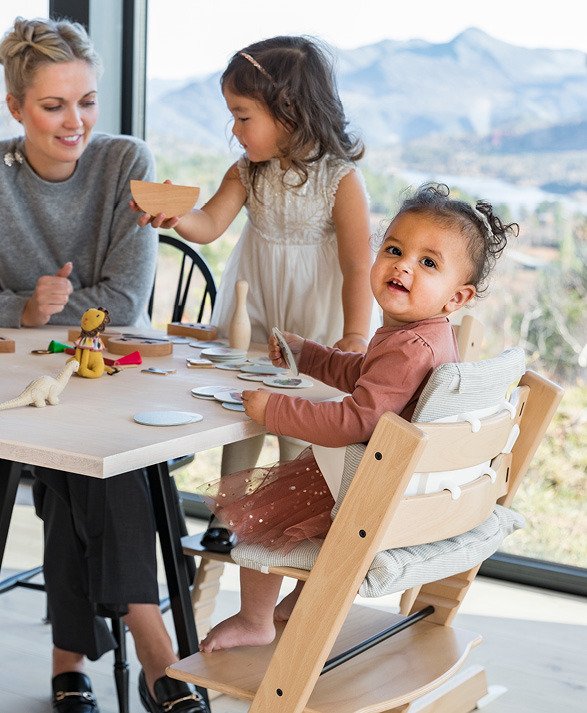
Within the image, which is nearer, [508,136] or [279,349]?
[279,349]

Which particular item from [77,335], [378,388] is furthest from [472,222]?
[77,335]

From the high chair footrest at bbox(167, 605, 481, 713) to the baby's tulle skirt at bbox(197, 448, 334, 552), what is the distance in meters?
0.19

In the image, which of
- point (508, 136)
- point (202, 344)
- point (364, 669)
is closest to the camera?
point (364, 669)

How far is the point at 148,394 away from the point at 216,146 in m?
1.57

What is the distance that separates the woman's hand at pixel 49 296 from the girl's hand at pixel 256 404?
719 millimetres

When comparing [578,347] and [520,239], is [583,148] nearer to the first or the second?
[520,239]

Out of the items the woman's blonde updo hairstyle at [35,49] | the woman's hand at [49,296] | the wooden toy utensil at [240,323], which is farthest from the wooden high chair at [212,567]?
the woman's blonde updo hairstyle at [35,49]

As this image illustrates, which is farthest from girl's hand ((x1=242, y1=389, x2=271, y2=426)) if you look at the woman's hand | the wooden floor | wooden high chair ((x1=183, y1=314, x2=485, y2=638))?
the wooden floor

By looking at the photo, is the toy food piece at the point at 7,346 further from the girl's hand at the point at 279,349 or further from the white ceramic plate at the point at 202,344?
the girl's hand at the point at 279,349

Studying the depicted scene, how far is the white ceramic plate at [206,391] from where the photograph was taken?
160cm

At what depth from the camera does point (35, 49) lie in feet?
7.27

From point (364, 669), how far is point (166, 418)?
487mm

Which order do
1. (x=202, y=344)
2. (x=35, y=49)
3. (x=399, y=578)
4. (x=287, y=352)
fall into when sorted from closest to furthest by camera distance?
(x=399, y=578)
(x=287, y=352)
(x=202, y=344)
(x=35, y=49)

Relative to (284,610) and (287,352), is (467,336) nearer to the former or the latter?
(287,352)
